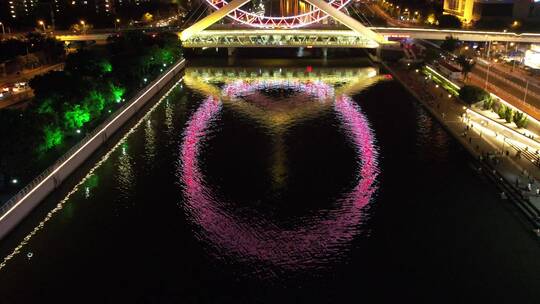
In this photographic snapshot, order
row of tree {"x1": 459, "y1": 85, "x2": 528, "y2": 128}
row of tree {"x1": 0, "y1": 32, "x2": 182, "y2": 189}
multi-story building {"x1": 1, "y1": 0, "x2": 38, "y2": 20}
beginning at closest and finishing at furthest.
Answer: row of tree {"x1": 0, "y1": 32, "x2": 182, "y2": 189}, row of tree {"x1": 459, "y1": 85, "x2": 528, "y2": 128}, multi-story building {"x1": 1, "y1": 0, "x2": 38, "y2": 20}

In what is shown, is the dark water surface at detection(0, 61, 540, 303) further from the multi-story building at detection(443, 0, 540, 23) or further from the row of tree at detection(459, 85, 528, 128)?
the multi-story building at detection(443, 0, 540, 23)

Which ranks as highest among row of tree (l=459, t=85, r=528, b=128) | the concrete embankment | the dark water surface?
row of tree (l=459, t=85, r=528, b=128)

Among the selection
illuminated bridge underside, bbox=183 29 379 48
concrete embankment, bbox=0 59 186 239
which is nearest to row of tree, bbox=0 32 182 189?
concrete embankment, bbox=0 59 186 239

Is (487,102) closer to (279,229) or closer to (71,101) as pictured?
(279,229)

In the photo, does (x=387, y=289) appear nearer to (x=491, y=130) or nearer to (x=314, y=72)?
(x=491, y=130)

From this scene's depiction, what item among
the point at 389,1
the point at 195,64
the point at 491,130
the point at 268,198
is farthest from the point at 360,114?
the point at 389,1

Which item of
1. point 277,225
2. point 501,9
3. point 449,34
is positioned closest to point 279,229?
point 277,225
